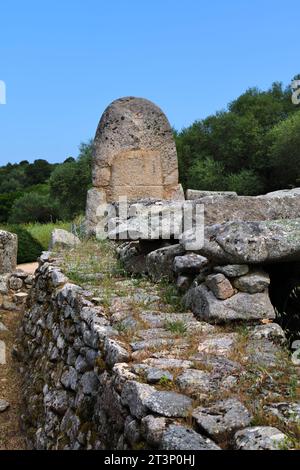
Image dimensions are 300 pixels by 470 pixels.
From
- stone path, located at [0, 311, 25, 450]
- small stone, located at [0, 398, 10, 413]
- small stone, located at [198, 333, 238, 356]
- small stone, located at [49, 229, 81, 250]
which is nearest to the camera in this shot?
small stone, located at [198, 333, 238, 356]

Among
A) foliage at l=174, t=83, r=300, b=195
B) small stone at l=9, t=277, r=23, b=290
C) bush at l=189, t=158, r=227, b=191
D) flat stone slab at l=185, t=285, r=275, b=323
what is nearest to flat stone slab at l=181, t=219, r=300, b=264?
flat stone slab at l=185, t=285, r=275, b=323

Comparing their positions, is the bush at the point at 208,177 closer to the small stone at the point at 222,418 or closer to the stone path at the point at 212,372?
the stone path at the point at 212,372

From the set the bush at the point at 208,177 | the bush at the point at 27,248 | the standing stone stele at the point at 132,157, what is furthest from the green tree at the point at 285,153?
the bush at the point at 27,248

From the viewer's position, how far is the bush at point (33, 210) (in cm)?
3559

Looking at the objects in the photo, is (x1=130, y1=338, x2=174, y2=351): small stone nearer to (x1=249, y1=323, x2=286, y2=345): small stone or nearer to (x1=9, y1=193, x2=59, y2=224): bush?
(x1=249, y1=323, x2=286, y2=345): small stone

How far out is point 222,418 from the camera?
10.2 ft

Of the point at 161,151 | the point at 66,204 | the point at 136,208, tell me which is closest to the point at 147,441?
the point at 136,208

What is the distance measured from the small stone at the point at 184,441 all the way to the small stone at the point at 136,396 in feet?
1.07

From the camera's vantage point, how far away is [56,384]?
5504 mm

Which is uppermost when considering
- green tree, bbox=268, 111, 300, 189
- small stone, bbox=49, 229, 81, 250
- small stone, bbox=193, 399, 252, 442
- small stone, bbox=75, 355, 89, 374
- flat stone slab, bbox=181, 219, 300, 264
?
green tree, bbox=268, 111, 300, 189

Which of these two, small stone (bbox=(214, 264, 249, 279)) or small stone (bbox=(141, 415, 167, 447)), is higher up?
small stone (bbox=(214, 264, 249, 279))

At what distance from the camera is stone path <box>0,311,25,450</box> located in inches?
234

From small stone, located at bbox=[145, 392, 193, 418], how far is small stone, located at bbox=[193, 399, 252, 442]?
8cm
